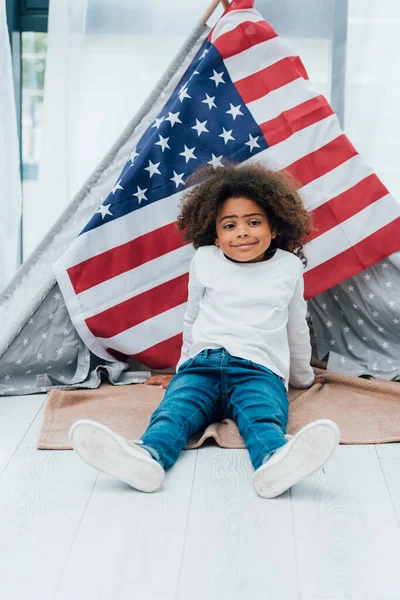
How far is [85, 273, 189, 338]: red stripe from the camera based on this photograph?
7.06 feet

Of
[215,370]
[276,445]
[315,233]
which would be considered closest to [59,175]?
[315,233]

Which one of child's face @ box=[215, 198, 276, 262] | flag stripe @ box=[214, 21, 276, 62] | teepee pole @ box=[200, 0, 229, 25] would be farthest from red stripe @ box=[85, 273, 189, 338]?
teepee pole @ box=[200, 0, 229, 25]

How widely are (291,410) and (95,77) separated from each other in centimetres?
125

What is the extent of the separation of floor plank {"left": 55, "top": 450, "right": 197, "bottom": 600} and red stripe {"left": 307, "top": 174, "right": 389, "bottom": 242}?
89 cm

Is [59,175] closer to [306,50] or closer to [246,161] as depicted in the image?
[246,161]

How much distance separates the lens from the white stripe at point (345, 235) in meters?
2.18

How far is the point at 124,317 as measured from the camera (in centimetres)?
216

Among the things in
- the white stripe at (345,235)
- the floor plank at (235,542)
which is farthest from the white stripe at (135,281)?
the floor plank at (235,542)

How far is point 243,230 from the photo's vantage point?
1906mm

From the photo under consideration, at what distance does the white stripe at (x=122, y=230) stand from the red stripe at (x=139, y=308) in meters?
0.15

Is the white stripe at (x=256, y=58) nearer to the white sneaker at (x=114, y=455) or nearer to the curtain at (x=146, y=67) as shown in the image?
the curtain at (x=146, y=67)

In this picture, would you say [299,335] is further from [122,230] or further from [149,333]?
[122,230]

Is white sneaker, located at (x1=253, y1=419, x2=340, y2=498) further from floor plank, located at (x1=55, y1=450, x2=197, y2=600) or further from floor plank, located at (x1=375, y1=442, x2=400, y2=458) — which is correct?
floor plank, located at (x1=375, y1=442, x2=400, y2=458)

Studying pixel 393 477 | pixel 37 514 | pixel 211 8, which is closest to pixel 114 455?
pixel 37 514
